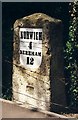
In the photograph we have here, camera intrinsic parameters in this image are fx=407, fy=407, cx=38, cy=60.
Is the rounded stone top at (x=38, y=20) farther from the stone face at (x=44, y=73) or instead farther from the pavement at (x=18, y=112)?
the pavement at (x=18, y=112)

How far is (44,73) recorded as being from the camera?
8906mm

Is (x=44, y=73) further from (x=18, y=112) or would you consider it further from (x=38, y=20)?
(x=38, y=20)

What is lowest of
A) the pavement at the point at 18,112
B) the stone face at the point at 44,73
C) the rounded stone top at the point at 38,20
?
the pavement at the point at 18,112

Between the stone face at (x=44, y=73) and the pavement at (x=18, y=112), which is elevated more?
the stone face at (x=44, y=73)

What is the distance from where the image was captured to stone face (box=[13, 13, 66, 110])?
28.9ft

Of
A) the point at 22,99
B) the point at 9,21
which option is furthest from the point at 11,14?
the point at 22,99

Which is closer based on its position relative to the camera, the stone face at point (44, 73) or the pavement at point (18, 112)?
the pavement at point (18, 112)

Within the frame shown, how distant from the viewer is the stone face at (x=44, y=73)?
8.80 meters

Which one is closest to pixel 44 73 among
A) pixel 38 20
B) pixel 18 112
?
pixel 18 112

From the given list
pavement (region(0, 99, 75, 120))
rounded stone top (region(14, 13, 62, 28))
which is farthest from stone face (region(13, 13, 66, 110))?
pavement (region(0, 99, 75, 120))

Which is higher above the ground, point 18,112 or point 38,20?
point 38,20

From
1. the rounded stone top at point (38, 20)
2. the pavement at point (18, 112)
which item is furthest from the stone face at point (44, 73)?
the pavement at point (18, 112)

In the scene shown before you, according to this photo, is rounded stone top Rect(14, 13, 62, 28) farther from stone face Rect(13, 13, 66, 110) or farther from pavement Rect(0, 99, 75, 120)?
pavement Rect(0, 99, 75, 120)

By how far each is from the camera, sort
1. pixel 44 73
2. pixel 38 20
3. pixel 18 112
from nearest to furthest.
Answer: pixel 18 112 < pixel 44 73 < pixel 38 20
